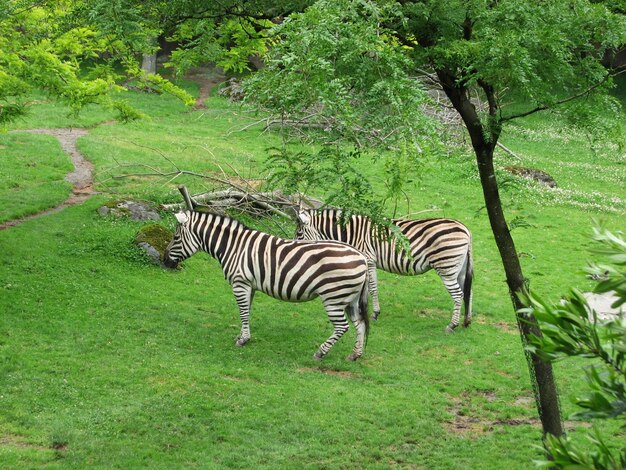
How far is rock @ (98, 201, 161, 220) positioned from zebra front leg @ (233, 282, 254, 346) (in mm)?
6609

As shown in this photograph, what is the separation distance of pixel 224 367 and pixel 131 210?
8152 mm

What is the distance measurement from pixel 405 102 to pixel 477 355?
699 cm

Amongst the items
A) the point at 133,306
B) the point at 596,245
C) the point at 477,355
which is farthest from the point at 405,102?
the point at 133,306

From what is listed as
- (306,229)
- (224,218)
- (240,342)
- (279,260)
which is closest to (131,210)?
(306,229)

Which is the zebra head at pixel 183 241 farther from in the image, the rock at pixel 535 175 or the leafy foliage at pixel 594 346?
the rock at pixel 535 175

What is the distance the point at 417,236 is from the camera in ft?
51.3

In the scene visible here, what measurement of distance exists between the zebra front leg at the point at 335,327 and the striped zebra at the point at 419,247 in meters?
2.10

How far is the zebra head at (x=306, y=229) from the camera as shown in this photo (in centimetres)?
1634

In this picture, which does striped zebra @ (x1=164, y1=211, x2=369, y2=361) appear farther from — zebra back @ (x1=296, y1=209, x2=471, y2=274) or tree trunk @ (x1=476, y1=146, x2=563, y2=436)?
tree trunk @ (x1=476, y1=146, x2=563, y2=436)

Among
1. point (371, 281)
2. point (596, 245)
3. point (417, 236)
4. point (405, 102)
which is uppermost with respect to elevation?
point (405, 102)

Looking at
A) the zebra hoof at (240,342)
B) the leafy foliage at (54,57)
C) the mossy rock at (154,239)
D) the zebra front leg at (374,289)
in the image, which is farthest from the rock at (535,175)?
the zebra hoof at (240,342)

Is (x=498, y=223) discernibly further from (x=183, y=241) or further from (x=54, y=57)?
(x=54, y=57)

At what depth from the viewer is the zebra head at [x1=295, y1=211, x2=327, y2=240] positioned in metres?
16.3

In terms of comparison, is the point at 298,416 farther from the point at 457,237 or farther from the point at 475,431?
the point at 457,237
